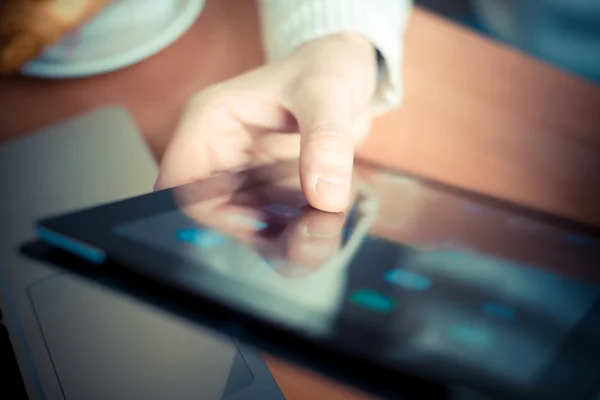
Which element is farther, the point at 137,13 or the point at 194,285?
the point at 137,13

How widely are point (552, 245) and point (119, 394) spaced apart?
0.19 m

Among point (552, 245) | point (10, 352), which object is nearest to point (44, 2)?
point (10, 352)

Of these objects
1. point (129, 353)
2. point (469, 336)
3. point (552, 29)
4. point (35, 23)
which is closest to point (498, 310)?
point (469, 336)

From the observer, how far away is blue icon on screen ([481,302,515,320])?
0.19m

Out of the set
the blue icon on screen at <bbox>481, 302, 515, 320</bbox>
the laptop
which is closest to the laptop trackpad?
the laptop

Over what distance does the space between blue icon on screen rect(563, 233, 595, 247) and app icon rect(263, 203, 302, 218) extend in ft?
0.39

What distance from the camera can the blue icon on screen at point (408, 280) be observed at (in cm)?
20

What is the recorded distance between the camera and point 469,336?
176 mm

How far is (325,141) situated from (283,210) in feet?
0.17

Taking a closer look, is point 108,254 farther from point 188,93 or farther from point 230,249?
point 188,93

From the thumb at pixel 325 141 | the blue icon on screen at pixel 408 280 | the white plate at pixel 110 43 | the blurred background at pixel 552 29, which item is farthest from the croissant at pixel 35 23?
the blurred background at pixel 552 29

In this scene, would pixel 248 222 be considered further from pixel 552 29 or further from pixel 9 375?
pixel 552 29

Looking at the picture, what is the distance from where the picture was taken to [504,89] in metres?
0.36

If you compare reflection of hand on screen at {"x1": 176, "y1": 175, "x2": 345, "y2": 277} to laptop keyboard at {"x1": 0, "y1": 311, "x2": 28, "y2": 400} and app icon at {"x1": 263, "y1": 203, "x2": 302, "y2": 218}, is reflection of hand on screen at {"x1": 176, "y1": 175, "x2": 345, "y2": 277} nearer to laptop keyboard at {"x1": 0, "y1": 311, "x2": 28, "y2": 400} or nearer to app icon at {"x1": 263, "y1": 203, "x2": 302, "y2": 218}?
app icon at {"x1": 263, "y1": 203, "x2": 302, "y2": 218}
